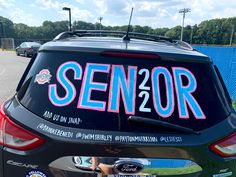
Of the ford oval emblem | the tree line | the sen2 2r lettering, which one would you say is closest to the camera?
the ford oval emblem

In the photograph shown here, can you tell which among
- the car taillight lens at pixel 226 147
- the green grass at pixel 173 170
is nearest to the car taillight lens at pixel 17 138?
the green grass at pixel 173 170

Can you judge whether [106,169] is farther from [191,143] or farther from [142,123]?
[191,143]

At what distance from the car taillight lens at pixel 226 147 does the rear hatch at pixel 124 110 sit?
2.7 inches

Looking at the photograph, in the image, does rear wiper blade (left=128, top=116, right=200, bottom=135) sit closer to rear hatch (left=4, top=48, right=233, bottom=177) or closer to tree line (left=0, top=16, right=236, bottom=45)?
rear hatch (left=4, top=48, right=233, bottom=177)

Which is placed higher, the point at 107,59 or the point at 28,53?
the point at 107,59

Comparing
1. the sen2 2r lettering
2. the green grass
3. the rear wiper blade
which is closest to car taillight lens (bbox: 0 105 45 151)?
the sen2 2r lettering

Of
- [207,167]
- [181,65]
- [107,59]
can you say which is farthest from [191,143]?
[107,59]

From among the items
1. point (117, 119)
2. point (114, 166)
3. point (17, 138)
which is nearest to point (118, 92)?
point (117, 119)

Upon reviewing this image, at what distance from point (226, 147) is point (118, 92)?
33.7 inches

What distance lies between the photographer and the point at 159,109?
200 centimetres

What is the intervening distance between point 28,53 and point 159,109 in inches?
1304

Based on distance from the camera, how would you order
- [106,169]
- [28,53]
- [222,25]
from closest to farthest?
1. [106,169]
2. [28,53]
3. [222,25]

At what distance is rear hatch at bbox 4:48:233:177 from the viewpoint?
1879 mm

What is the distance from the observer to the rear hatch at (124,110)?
188 centimetres
